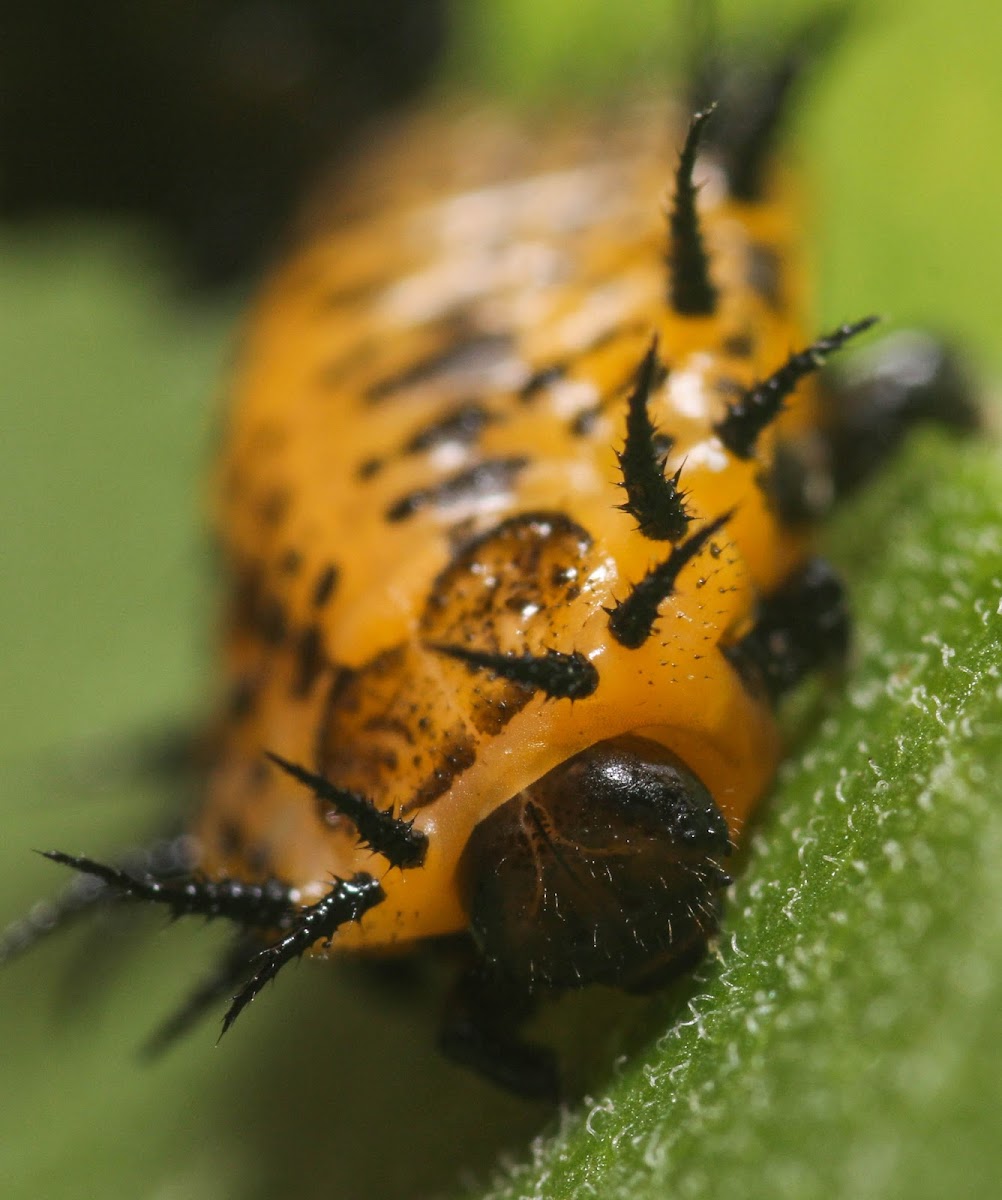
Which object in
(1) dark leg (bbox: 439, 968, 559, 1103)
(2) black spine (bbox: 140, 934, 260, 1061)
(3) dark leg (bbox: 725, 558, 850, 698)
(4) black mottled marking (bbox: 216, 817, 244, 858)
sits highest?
(4) black mottled marking (bbox: 216, 817, 244, 858)

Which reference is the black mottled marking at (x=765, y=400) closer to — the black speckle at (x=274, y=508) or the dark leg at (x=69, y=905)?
the black speckle at (x=274, y=508)

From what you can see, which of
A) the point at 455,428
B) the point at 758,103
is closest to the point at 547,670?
the point at 455,428

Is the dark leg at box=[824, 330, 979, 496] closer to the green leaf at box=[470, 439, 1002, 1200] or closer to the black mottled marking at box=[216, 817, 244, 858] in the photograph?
the green leaf at box=[470, 439, 1002, 1200]

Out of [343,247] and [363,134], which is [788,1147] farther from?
[363,134]

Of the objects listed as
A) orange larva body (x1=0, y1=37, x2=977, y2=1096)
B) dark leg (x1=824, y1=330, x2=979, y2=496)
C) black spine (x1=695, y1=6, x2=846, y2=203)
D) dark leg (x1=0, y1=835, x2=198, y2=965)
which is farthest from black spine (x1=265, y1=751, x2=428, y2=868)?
black spine (x1=695, y1=6, x2=846, y2=203)

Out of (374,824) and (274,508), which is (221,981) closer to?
(374,824)

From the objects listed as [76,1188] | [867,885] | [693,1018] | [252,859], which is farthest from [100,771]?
[867,885]
